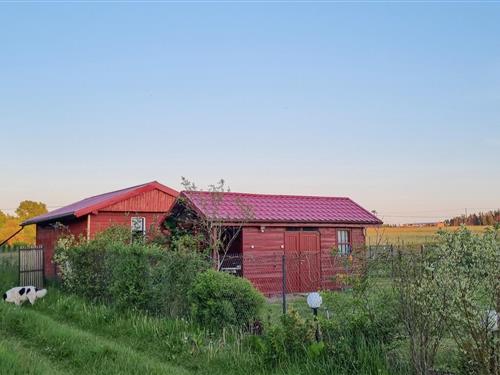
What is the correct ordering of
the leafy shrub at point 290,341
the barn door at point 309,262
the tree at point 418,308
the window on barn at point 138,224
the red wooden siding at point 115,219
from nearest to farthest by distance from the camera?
the tree at point 418,308 → the leafy shrub at point 290,341 → the barn door at point 309,262 → the red wooden siding at point 115,219 → the window on barn at point 138,224

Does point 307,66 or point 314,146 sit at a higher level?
point 307,66

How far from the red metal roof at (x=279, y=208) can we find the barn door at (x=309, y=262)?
2.22 ft

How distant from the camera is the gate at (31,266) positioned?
1775 centimetres

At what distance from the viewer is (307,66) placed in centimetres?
1510

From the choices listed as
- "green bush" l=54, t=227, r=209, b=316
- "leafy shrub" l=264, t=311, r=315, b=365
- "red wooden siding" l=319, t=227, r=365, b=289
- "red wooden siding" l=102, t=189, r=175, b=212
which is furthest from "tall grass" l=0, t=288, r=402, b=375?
"red wooden siding" l=102, t=189, r=175, b=212

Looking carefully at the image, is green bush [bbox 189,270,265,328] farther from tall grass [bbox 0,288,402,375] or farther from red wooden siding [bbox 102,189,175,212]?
red wooden siding [bbox 102,189,175,212]

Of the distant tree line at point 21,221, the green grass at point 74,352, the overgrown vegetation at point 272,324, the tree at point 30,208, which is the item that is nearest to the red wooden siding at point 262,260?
the overgrown vegetation at point 272,324

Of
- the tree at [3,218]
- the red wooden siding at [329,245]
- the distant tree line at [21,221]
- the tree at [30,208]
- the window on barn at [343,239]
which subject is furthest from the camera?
the tree at [30,208]

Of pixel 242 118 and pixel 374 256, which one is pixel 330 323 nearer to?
pixel 374 256

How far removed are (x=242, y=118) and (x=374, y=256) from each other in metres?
11.4

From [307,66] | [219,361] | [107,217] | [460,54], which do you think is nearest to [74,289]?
[107,217]

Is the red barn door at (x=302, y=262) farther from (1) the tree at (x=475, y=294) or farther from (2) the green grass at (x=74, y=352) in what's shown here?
(1) the tree at (x=475, y=294)

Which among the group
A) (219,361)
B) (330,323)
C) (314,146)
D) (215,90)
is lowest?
(219,361)

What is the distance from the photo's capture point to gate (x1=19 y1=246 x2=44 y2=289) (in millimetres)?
17750
